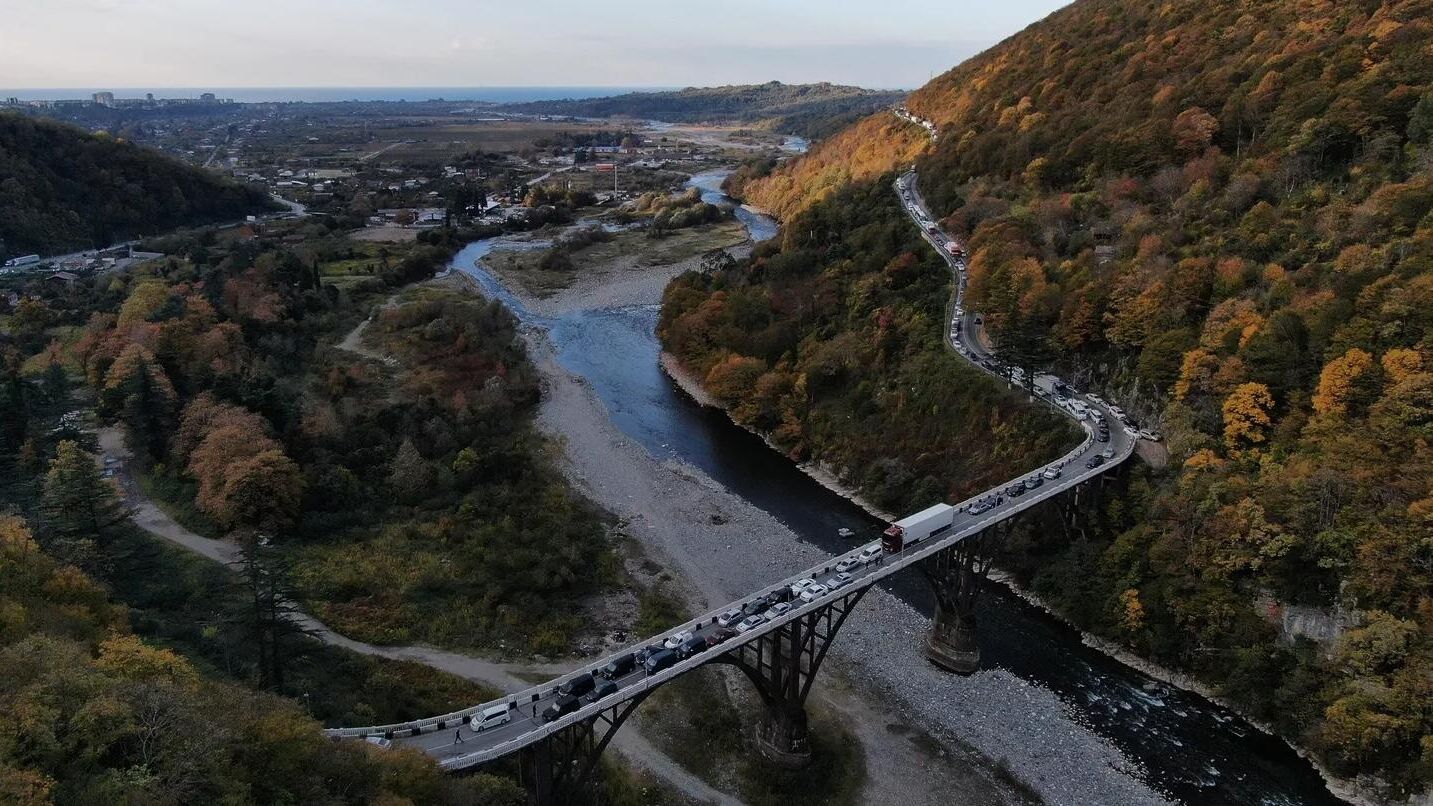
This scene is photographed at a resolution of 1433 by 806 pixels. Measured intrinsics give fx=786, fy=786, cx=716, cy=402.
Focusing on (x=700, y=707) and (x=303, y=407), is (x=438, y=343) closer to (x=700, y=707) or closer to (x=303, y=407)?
(x=303, y=407)

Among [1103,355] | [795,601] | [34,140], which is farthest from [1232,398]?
[34,140]

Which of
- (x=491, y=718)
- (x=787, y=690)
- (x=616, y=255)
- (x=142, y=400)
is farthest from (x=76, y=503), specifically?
(x=616, y=255)

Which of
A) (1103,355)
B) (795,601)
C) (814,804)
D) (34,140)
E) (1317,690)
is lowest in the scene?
(814,804)

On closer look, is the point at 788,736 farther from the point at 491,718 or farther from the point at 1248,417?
the point at 1248,417

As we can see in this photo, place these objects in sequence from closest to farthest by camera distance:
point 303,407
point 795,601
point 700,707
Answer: point 795,601
point 700,707
point 303,407

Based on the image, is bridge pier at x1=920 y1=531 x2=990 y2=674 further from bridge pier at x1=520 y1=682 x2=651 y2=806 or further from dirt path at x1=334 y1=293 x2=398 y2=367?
dirt path at x1=334 y1=293 x2=398 y2=367

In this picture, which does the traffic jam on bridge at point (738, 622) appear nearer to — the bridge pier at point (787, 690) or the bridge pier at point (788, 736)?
the bridge pier at point (787, 690)
